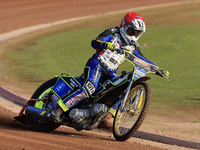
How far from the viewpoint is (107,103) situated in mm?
8344

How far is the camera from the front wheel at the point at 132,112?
25.3 feet

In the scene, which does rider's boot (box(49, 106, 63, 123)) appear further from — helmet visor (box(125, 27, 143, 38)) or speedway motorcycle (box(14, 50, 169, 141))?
helmet visor (box(125, 27, 143, 38))

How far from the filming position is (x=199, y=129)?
9.67 metres

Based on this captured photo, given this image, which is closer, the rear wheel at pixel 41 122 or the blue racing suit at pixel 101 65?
the blue racing suit at pixel 101 65

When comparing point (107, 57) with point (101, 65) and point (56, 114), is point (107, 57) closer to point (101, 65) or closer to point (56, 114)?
point (101, 65)

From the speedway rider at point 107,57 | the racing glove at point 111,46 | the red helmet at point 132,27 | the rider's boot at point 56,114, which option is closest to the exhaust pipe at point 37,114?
the rider's boot at point 56,114

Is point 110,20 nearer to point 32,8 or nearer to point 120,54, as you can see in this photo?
point 32,8

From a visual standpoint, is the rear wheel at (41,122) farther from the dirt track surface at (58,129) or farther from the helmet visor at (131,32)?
the helmet visor at (131,32)

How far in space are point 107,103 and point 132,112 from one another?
1.80 feet

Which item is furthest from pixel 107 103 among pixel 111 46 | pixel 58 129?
pixel 58 129

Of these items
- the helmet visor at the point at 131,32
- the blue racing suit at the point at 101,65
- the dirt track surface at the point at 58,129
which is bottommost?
the dirt track surface at the point at 58,129

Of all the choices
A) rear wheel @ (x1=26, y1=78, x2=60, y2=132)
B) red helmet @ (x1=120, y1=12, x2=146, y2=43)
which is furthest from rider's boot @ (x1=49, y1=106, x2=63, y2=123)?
red helmet @ (x1=120, y1=12, x2=146, y2=43)

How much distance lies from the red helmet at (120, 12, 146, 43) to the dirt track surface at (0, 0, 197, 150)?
68.5 inches

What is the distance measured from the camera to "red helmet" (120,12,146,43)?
8.26 metres
